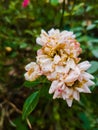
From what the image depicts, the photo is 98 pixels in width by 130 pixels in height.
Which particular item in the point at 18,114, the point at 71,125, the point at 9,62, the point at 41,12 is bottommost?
the point at 71,125

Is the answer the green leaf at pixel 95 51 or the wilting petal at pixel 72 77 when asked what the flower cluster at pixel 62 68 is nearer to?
the wilting petal at pixel 72 77

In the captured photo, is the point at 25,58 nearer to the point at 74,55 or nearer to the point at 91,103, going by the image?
the point at 91,103

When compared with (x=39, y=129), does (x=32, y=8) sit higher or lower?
higher

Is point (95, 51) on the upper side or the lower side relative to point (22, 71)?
lower

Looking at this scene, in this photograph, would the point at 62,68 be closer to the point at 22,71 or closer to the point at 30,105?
the point at 30,105

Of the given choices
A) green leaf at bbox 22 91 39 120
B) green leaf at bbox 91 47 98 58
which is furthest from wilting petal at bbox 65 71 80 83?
green leaf at bbox 91 47 98 58

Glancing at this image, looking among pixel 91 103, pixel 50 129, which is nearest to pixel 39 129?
pixel 50 129

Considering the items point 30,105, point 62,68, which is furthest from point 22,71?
point 62,68

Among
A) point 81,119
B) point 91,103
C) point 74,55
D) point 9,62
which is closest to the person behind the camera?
point 74,55
